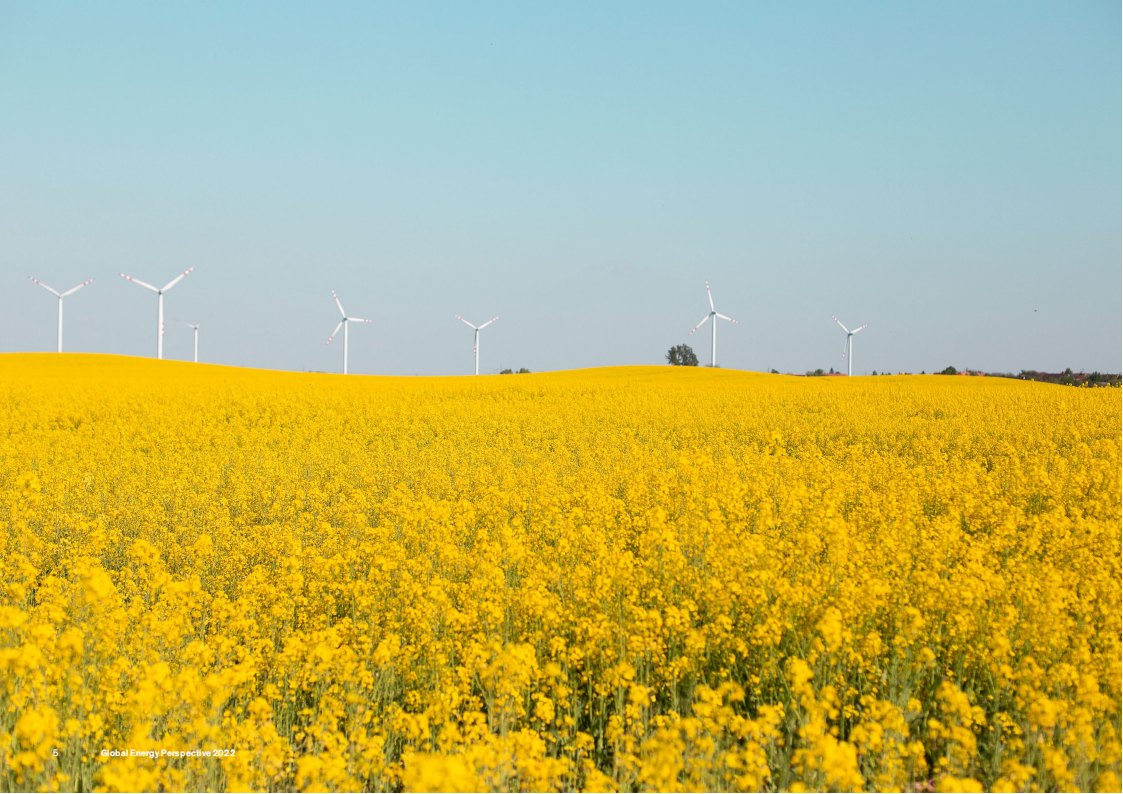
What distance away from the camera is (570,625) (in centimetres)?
565

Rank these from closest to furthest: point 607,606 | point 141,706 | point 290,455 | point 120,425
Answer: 1. point 141,706
2. point 607,606
3. point 290,455
4. point 120,425

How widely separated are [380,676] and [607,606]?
186 cm

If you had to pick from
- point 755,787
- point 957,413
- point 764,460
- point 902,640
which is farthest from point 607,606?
point 957,413

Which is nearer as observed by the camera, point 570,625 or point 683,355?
point 570,625

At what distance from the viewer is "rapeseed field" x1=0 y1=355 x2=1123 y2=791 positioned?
374 cm

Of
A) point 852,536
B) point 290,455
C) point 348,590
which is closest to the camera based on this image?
point 348,590

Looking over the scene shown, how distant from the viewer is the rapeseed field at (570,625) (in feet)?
12.3

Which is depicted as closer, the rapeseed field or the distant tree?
the rapeseed field

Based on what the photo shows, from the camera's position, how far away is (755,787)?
3.18 metres

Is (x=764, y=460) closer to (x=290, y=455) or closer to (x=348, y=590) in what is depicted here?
(x=348, y=590)

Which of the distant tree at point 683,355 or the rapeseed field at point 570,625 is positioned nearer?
the rapeseed field at point 570,625

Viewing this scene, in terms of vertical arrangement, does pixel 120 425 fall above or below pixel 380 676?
above

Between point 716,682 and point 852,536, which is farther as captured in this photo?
point 852,536

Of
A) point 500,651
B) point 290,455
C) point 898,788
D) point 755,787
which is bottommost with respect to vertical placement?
point 898,788
